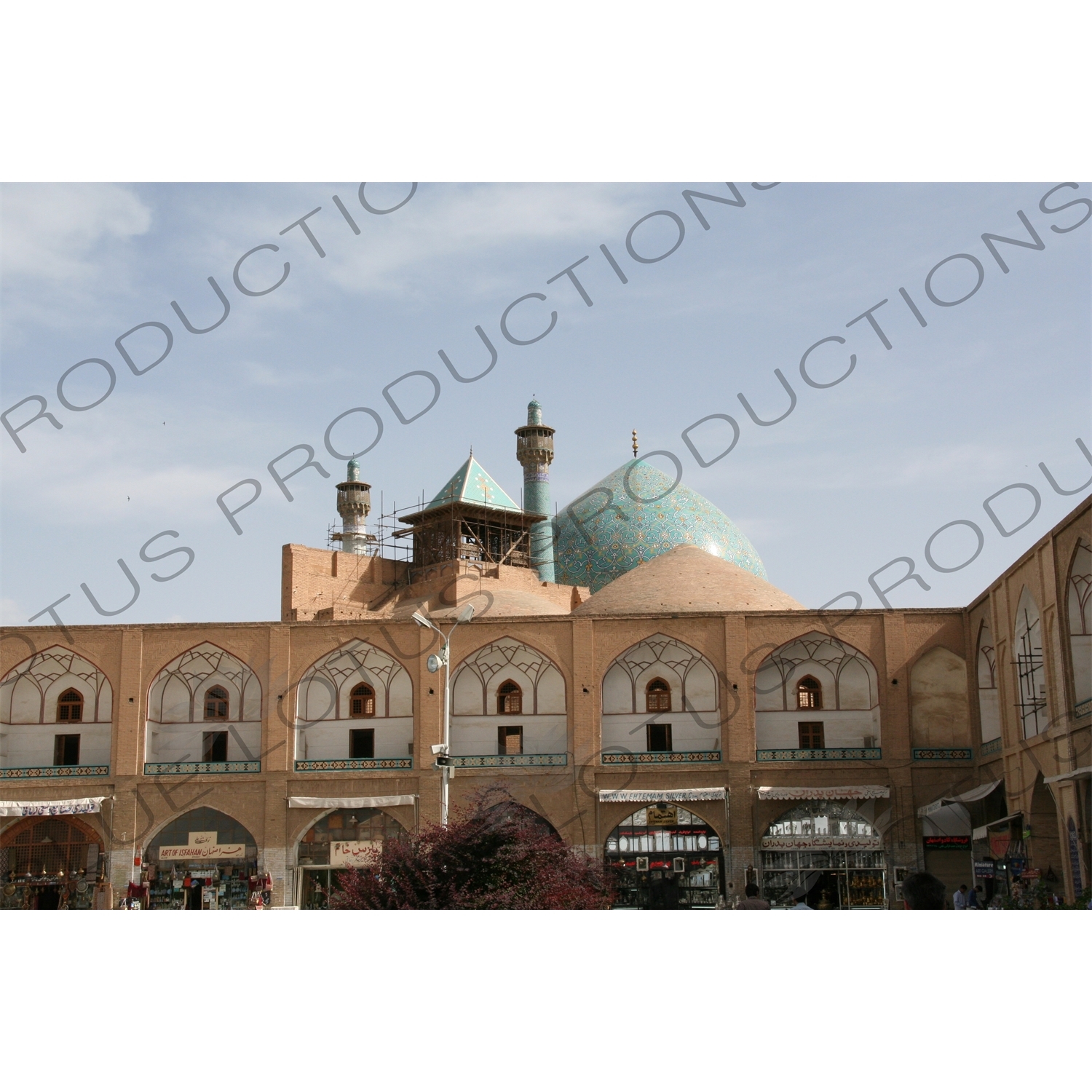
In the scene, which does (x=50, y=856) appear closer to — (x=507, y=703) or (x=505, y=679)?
(x=507, y=703)

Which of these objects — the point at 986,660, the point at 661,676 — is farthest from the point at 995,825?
the point at 661,676

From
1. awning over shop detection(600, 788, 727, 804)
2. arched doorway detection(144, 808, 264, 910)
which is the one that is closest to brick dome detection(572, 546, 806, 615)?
awning over shop detection(600, 788, 727, 804)

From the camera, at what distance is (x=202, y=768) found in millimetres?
28438

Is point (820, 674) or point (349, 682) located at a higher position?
point (349, 682)

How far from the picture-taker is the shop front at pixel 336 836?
91.7 feet

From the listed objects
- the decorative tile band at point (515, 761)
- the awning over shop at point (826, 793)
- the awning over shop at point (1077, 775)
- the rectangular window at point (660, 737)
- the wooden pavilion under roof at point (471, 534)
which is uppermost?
the wooden pavilion under roof at point (471, 534)

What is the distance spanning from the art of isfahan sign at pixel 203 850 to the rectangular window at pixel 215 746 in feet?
5.36

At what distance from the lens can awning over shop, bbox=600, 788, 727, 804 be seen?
27.5 m

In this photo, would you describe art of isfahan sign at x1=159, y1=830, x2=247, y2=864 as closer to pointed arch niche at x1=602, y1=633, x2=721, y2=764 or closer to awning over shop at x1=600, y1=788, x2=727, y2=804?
awning over shop at x1=600, y1=788, x2=727, y2=804

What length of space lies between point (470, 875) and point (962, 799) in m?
11.8

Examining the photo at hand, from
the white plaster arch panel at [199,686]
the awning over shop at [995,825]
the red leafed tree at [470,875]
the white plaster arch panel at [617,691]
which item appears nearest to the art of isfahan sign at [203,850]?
the white plaster arch panel at [199,686]

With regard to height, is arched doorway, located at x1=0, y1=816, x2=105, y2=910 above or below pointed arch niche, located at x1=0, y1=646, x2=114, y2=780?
below

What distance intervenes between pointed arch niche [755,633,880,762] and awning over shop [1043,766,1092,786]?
23.6ft

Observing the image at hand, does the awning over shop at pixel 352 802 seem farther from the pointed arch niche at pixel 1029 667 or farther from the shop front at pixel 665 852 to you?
the pointed arch niche at pixel 1029 667
